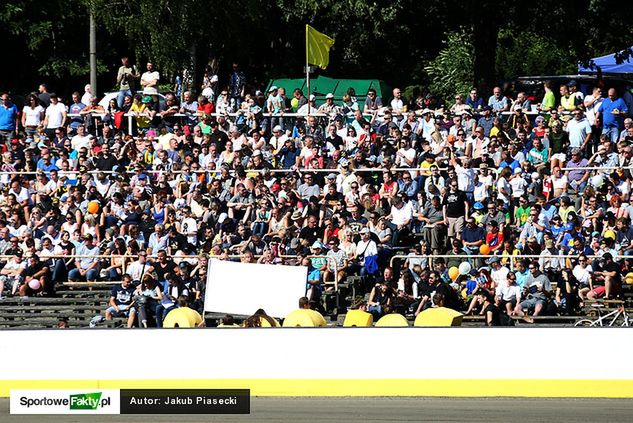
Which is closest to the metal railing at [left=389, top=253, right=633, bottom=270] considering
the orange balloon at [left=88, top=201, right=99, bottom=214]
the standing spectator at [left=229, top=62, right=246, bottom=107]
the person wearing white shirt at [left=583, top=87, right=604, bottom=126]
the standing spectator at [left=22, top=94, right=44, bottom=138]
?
the person wearing white shirt at [left=583, top=87, right=604, bottom=126]

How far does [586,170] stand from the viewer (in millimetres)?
22000

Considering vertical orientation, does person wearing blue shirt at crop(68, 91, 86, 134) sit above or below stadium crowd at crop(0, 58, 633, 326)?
above

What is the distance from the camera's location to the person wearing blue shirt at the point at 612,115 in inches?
910

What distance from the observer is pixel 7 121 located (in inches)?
1041

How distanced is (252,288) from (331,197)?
11.8ft

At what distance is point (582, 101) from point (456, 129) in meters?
2.54

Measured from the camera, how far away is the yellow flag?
88.3ft

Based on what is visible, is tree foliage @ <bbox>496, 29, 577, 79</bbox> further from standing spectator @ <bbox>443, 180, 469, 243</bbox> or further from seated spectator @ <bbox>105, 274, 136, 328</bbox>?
seated spectator @ <bbox>105, 274, 136, 328</bbox>

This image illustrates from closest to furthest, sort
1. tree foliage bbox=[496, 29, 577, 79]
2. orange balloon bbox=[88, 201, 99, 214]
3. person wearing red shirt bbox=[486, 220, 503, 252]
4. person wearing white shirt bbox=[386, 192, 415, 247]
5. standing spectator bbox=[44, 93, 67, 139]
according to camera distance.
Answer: person wearing red shirt bbox=[486, 220, 503, 252], person wearing white shirt bbox=[386, 192, 415, 247], orange balloon bbox=[88, 201, 99, 214], standing spectator bbox=[44, 93, 67, 139], tree foliage bbox=[496, 29, 577, 79]

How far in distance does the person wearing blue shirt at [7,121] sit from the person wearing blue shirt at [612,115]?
1212cm

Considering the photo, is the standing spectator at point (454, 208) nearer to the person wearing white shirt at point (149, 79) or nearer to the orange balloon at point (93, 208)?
the orange balloon at point (93, 208)

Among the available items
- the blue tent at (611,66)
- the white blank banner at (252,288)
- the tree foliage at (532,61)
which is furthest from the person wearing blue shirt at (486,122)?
the tree foliage at (532,61)

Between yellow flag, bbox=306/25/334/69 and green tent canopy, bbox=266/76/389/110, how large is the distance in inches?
145

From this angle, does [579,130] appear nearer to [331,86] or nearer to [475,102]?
[475,102]
